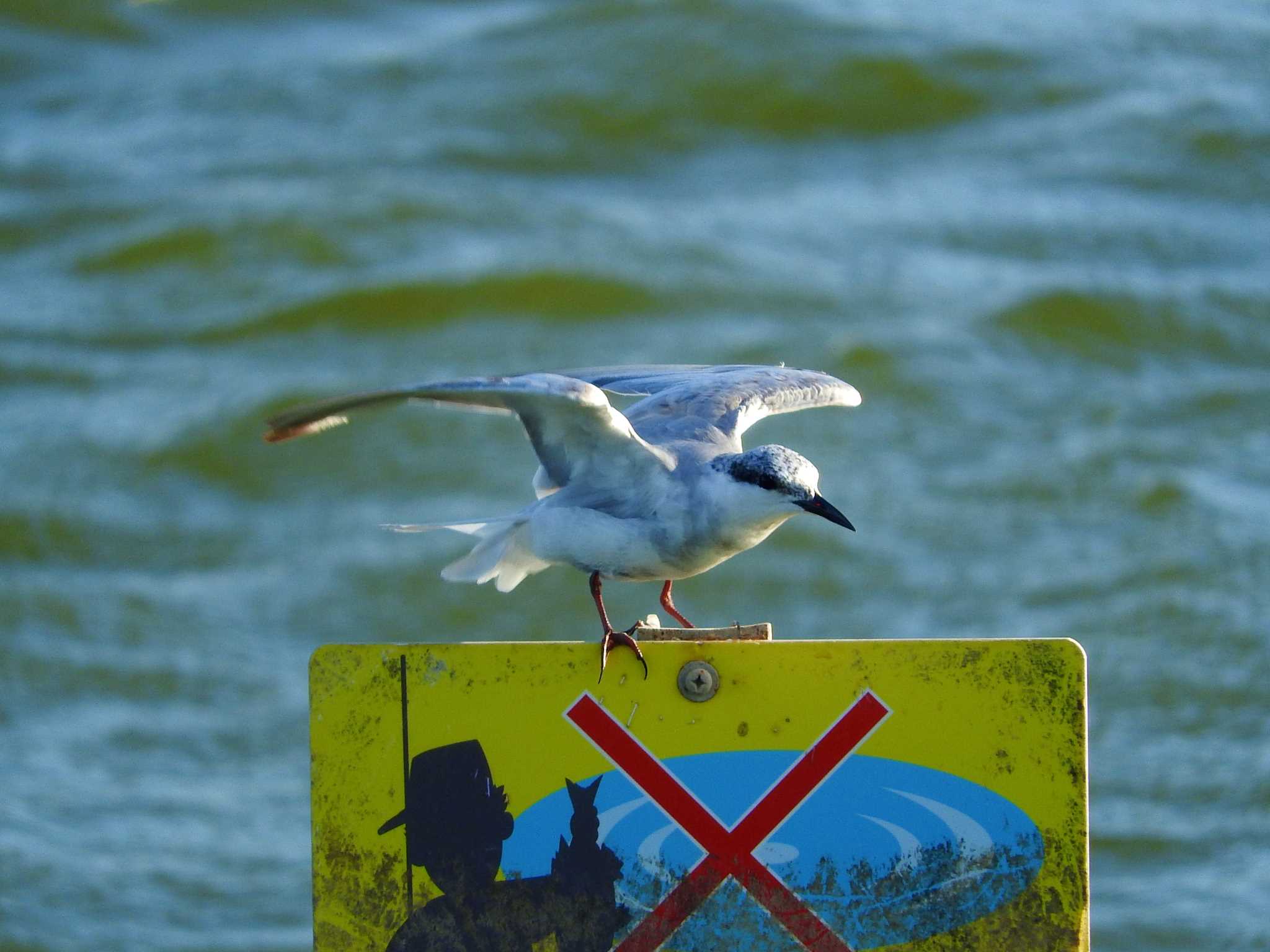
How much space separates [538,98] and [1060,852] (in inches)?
715

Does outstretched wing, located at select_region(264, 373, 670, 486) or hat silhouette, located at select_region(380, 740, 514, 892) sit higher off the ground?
outstretched wing, located at select_region(264, 373, 670, 486)

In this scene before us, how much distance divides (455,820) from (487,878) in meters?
0.15

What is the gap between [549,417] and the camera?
5.07 meters

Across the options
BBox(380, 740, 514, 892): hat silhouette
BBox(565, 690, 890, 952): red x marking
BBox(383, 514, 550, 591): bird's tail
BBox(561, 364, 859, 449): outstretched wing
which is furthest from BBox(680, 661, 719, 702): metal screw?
BBox(561, 364, 859, 449): outstretched wing

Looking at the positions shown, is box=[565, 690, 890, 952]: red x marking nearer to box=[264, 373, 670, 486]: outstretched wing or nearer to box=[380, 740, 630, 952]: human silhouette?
box=[380, 740, 630, 952]: human silhouette

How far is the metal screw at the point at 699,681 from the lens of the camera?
3938 mm

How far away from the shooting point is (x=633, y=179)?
1998 cm

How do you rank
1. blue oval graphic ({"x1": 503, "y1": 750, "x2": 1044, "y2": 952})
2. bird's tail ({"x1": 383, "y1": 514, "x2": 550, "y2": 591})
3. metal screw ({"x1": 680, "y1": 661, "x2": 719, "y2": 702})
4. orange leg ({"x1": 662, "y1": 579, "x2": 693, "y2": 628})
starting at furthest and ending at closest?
bird's tail ({"x1": 383, "y1": 514, "x2": 550, "y2": 591}), orange leg ({"x1": 662, "y1": 579, "x2": 693, "y2": 628}), metal screw ({"x1": 680, "y1": 661, "x2": 719, "y2": 702}), blue oval graphic ({"x1": 503, "y1": 750, "x2": 1044, "y2": 952})

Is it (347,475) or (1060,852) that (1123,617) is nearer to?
(347,475)

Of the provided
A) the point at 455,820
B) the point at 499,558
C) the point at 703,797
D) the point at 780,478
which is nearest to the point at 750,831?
the point at 703,797

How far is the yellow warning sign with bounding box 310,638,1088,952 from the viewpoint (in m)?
3.83

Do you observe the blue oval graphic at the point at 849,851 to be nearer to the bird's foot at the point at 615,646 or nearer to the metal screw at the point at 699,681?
the metal screw at the point at 699,681

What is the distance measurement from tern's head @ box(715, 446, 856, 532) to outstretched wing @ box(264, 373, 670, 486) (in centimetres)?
29

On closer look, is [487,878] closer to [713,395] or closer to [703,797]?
[703,797]
